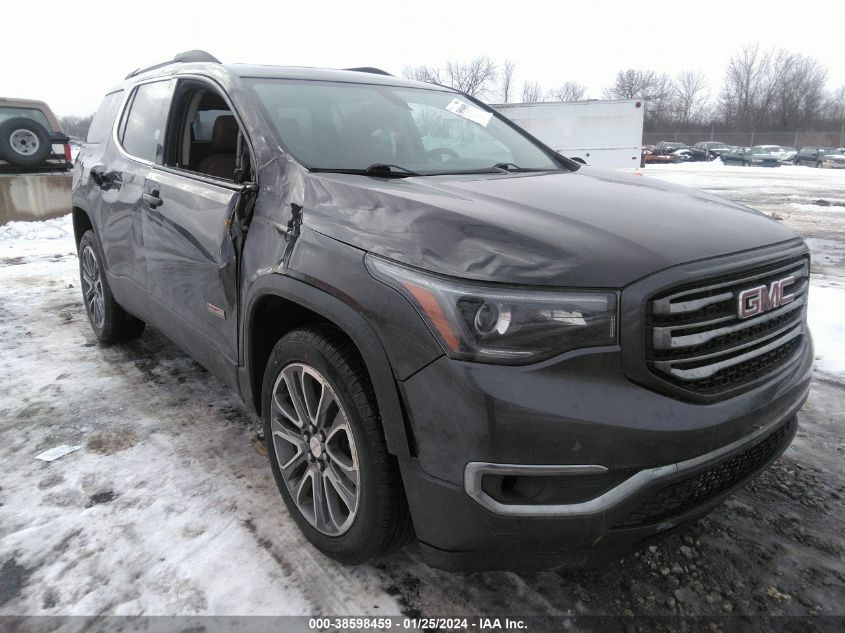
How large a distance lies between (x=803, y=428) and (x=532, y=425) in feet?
8.06

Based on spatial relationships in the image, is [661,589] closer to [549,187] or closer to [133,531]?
[549,187]

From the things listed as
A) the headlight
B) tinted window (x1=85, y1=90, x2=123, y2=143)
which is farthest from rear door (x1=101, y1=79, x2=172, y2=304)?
the headlight

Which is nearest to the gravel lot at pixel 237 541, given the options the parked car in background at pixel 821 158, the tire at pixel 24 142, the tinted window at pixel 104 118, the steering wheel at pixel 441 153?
the steering wheel at pixel 441 153

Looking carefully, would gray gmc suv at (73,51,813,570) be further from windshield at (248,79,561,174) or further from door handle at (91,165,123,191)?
door handle at (91,165,123,191)

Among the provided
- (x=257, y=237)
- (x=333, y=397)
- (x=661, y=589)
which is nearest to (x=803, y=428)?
(x=661, y=589)

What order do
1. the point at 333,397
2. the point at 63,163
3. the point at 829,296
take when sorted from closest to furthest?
the point at 333,397, the point at 829,296, the point at 63,163

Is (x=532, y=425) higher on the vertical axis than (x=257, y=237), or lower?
lower

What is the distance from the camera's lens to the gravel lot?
2.04 m

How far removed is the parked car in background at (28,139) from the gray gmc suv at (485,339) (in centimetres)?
971

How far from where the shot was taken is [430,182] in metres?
2.32

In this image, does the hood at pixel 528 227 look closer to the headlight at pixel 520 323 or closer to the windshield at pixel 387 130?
the headlight at pixel 520 323

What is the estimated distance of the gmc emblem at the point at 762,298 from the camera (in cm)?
182

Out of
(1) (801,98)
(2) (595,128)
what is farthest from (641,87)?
(2) (595,128)

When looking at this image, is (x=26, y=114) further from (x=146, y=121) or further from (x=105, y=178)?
(x=146, y=121)
